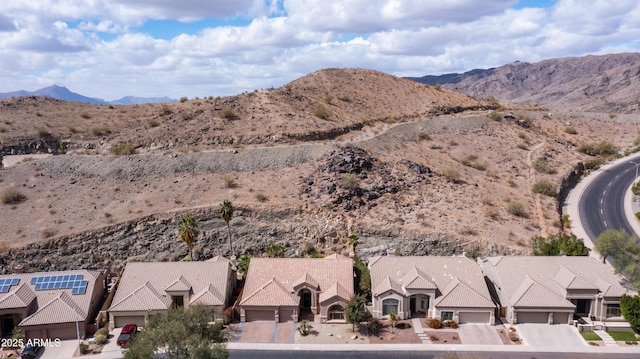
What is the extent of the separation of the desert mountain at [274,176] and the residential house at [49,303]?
10.8 metres

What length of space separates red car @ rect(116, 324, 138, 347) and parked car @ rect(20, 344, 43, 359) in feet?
21.4

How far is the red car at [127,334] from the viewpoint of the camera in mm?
39344

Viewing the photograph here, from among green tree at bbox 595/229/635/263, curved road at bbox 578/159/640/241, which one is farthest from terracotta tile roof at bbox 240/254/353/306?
curved road at bbox 578/159/640/241

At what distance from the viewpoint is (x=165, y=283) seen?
44438 millimetres

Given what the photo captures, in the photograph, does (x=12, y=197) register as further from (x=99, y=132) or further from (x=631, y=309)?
(x=631, y=309)

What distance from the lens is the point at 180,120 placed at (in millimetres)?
82750

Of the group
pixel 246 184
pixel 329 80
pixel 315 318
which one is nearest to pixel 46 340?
pixel 315 318

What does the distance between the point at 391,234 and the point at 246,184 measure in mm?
21722

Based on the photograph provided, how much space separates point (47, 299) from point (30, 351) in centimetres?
543

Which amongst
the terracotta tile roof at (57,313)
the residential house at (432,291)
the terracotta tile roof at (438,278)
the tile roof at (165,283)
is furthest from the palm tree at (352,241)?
the terracotta tile roof at (57,313)

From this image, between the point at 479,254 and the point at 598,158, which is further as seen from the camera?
the point at 598,158

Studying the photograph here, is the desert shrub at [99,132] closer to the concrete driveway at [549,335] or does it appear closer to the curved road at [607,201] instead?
the concrete driveway at [549,335]

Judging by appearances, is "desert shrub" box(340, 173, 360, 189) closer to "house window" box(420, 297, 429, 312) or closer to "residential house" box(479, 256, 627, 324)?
"house window" box(420, 297, 429, 312)

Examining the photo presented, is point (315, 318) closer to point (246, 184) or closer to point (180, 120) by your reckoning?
point (246, 184)
